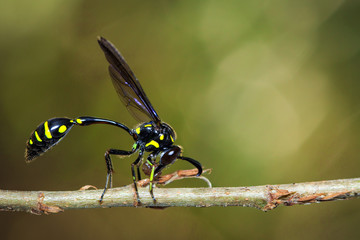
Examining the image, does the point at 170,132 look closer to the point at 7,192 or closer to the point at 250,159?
the point at 7,192

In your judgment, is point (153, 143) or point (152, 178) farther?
point (153, 143)

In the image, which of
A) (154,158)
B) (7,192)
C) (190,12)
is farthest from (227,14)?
(7,192)

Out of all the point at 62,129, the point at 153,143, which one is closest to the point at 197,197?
the point at 153,143

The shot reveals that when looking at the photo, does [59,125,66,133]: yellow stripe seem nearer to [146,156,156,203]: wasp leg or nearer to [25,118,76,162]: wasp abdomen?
[25,118,76,162]: wasp abdomen

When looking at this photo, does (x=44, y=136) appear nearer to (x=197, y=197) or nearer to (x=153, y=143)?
(x=153, y=143)

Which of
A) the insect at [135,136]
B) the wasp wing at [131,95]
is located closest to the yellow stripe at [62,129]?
the insect at [135,136]
